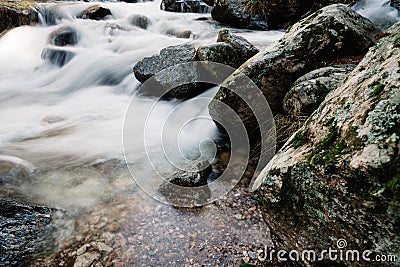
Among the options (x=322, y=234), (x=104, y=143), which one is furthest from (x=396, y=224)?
(x=104, y=143)

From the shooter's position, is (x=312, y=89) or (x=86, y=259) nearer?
(x=86, y=259)

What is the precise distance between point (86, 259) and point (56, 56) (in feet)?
28.5

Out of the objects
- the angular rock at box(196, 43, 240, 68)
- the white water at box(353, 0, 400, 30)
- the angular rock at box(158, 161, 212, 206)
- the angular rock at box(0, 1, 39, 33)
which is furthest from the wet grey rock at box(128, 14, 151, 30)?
the angular rock at box(158, 161, 212, 206)

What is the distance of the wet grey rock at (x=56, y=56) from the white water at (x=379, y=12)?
973 centimetres

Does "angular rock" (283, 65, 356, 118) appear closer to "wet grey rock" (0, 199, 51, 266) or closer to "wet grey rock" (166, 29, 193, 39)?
"wet grey rock" (0, 199, 51, 266)

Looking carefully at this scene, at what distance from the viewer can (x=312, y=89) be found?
378cm

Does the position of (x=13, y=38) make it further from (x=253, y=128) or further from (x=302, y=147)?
(x=302, y=147)

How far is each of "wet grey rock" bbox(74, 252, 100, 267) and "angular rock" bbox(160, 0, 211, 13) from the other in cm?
1365

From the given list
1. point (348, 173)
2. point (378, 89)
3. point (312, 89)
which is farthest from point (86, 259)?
point (312, 89)

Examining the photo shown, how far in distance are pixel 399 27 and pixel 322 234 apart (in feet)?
6.72

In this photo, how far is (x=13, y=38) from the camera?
1041 cm

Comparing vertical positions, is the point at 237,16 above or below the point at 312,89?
below

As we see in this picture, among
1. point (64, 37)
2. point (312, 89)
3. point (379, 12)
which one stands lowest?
point (64, 37)

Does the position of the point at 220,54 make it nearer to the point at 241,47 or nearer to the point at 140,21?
the point at 241,47
